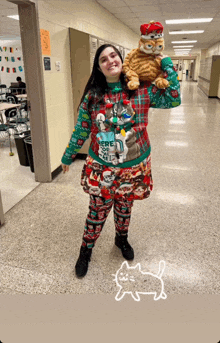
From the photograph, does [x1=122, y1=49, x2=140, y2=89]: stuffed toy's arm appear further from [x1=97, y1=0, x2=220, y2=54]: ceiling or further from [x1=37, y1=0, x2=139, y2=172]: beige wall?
[x1=97, y1=0, x2=220, y2=54]: ceiling

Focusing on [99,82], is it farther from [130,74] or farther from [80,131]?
[80,131]

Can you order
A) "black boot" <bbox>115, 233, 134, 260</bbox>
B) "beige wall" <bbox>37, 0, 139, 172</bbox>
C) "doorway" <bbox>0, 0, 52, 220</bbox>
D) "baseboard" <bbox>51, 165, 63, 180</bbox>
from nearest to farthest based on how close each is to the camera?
"black boot" <bbox>115, 233, 134, 260</bbox>, "doorway" <bbox>0, 0, 52, 220</bbox>, "beige wall" <bbox>37, 0, 139, 172</bbox>, "baseboard" <bbox>51, 165, 63, 180</bbox>

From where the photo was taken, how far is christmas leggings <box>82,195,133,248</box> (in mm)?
1672

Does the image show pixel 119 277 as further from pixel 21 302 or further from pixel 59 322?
pixel 21 302

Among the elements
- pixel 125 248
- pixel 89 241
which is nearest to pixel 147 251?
pixel 125 248

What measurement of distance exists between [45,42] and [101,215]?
230 cm

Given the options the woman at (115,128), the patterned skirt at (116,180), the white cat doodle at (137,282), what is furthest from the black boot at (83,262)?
the patterned skirt at (116,180)

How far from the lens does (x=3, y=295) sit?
5.39ft

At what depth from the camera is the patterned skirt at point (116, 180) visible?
1543mm

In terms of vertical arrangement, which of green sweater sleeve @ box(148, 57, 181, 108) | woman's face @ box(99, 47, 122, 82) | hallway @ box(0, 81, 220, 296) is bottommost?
hallway @ box(0, 81, 220, 296)

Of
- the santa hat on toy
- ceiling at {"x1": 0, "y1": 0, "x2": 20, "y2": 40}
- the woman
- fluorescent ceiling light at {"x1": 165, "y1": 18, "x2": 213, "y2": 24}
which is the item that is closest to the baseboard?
the woman

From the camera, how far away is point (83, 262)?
184 centimetres

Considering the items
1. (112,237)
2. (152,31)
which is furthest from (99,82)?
(112,237)

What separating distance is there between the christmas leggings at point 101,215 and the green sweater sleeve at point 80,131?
1.01ft
